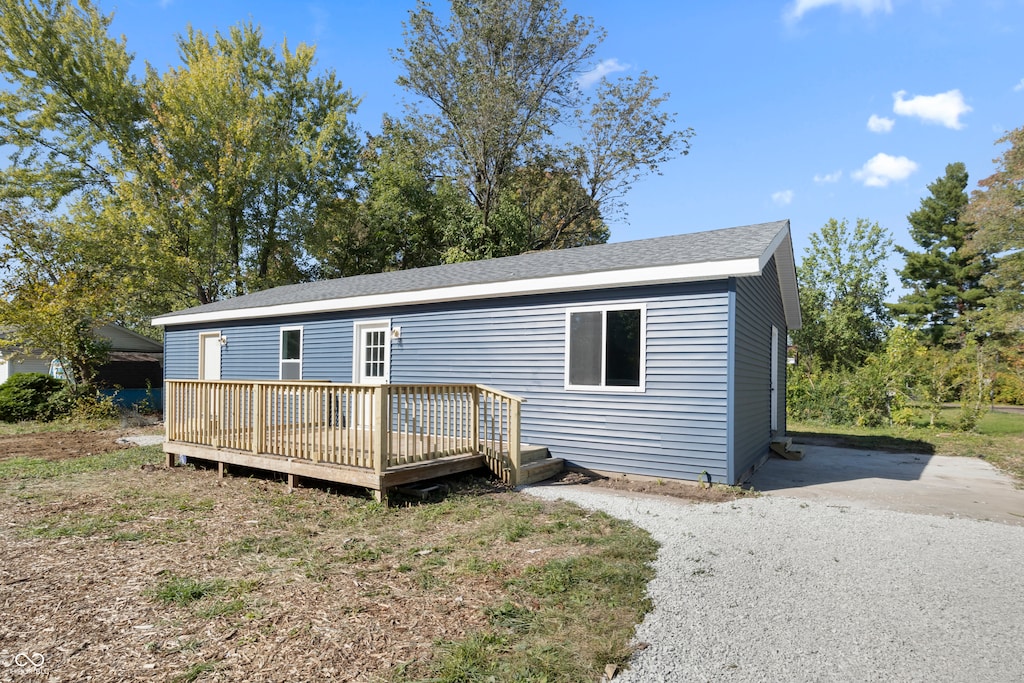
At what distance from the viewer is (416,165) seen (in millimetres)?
24938

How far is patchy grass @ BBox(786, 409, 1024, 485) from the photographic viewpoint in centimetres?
1073

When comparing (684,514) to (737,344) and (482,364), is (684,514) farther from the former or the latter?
(482,364)

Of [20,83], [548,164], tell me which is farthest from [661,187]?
[20,83]

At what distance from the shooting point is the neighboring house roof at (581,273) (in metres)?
6.98

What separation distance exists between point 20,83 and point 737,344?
26.7m

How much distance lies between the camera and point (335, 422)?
7.52 m

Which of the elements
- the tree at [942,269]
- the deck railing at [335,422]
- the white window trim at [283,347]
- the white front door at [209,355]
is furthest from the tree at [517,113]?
the tree at [942,269]

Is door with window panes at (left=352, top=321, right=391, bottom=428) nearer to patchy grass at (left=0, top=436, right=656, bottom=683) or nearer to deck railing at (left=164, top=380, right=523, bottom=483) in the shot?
deck railing at (left=164, top=380, right=523, bottom=483)

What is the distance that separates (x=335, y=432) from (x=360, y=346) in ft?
13.0

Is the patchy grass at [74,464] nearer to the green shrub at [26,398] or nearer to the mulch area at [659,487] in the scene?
the mulch area at [659,487]

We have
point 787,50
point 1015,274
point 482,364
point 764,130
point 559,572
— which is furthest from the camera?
point 1015,274

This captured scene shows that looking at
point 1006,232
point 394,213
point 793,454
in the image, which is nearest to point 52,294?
point 394,213

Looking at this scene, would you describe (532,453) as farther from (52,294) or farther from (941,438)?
(52,294)

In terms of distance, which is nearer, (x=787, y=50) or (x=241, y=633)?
(x=241, y=633)
